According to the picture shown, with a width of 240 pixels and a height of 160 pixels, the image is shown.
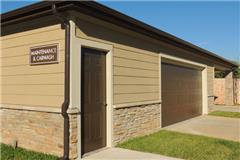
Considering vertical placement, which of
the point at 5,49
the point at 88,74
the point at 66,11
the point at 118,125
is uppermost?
the point at 66,11

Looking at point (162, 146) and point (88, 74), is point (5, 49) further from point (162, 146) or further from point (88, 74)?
point (162, 146)

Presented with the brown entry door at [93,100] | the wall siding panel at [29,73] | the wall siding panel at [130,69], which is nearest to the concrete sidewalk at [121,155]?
the brown entry door at [93,100]

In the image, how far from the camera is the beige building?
18.4 ft

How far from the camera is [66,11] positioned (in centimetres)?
561

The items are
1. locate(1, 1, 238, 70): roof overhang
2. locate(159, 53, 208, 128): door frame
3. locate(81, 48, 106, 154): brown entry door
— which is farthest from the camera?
locate(159, 53, 208, 128): door frame

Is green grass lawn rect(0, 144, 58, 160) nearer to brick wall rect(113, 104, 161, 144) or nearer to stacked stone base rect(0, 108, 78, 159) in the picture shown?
stacked stone base rect(0, 108, 78, 159)

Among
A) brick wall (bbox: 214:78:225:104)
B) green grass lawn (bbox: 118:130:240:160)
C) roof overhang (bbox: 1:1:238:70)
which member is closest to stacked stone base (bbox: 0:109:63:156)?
green grass lawn (bbox: 118:130:240:160)

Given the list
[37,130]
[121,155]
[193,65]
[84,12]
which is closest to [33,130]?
[37,130]

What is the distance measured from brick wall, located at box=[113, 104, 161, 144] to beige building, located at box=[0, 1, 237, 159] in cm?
3

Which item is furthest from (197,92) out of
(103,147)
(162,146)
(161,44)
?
(103,147)

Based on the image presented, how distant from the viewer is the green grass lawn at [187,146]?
6156 mm

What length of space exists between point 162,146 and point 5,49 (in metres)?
4.92

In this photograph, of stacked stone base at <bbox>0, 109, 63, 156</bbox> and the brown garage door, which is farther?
the brown garage door

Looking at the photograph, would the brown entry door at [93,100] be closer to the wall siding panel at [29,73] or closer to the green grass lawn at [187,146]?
the wall siding panel at [29,73]
